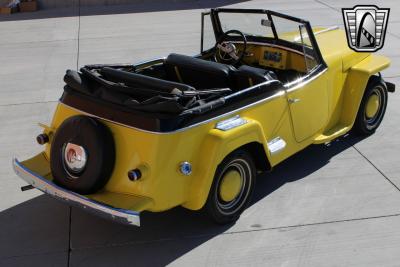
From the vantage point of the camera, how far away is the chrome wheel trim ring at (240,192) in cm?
446

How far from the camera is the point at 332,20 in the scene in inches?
465

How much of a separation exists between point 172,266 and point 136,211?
550 mm

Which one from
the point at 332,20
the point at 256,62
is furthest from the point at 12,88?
the point at 332,20

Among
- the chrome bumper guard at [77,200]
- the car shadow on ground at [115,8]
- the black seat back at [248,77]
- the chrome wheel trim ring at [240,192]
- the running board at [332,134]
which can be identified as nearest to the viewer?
the chrome bumper guard at [77,200]

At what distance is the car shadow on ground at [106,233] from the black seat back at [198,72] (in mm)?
1083

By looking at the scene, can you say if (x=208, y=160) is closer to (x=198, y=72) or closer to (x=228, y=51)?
(x=198, y=72)

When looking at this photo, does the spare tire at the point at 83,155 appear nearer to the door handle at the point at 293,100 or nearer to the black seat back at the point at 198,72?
the black seat back at the point at 198,72

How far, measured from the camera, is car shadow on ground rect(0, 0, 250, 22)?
533 inches

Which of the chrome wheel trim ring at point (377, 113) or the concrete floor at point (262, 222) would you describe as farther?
the chrome wheel trim ring at point (377, 113)

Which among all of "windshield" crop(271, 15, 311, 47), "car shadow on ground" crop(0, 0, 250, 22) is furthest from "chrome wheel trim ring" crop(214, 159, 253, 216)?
"car shadow on ground" crop(0, 0, 250, 22)

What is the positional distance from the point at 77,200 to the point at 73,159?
360 millimetres

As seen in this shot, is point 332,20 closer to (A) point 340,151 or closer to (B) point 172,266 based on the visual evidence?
(A) point 340,151

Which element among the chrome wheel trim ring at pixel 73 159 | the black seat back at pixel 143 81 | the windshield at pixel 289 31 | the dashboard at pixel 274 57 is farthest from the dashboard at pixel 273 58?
the chrome wheel trim ring at pixel 73 159

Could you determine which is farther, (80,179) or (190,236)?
(190,236)
